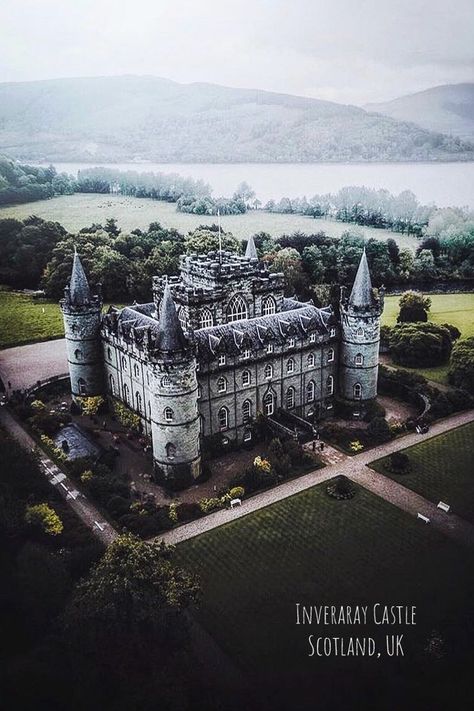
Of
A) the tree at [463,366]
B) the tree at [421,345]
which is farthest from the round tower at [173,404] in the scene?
the tree at [421,345]

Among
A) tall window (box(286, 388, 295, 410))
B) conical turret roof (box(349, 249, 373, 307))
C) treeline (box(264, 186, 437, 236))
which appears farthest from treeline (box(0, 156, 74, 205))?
conical turret roof (box(349, 249, 373, 307))

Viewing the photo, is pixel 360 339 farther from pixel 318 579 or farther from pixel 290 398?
pixel 318 579

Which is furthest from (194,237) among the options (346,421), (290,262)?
(346,421)

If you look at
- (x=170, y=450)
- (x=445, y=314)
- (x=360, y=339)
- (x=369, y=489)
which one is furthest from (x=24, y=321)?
(x=445, y=314)

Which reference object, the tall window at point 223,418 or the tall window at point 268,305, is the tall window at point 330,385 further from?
the tall window at point 223,418

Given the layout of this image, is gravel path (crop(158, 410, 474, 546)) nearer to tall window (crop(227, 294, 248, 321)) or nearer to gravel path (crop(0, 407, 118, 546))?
gravel path (crop(0, 407, 118, 546))

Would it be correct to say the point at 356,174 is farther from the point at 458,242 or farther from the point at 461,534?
the point at 461,534
